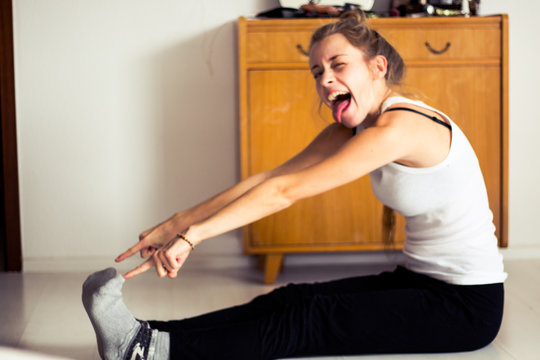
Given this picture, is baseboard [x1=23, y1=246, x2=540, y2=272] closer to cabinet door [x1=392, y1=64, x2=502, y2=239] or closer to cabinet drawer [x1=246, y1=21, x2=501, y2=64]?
cabinet door [x1=392, y1=64, x2=502, y2=239]

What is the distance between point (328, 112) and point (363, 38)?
916 millimetres

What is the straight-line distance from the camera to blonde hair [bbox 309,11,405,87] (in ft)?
5.59

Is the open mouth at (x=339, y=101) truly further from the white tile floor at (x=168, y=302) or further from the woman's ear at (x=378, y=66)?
the white tile floor at (x=168, y=302)

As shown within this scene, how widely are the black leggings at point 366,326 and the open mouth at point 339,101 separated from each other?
1.51ft

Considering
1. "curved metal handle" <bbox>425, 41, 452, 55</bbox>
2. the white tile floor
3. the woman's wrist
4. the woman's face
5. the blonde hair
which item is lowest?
the white tile floor

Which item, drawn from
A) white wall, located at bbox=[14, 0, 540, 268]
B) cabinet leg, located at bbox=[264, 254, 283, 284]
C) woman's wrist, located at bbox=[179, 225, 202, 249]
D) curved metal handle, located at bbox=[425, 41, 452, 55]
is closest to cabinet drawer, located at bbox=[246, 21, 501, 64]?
curved metal handle, located at bbox=[425, 41, 452, 55]

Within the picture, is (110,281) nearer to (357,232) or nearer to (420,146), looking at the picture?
(420,146)

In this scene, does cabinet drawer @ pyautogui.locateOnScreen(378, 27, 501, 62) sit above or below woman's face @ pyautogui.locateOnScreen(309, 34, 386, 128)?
above

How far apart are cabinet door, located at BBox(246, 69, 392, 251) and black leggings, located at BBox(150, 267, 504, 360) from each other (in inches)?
38.5

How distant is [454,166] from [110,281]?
0.85 meters

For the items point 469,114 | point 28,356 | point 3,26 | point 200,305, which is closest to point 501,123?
point 469,114

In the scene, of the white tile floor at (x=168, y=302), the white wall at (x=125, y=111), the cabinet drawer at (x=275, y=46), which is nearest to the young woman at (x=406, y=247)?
the white tile floor at (x=168, y=302)

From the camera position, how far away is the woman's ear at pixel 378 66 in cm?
173

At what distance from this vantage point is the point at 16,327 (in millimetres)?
2123
